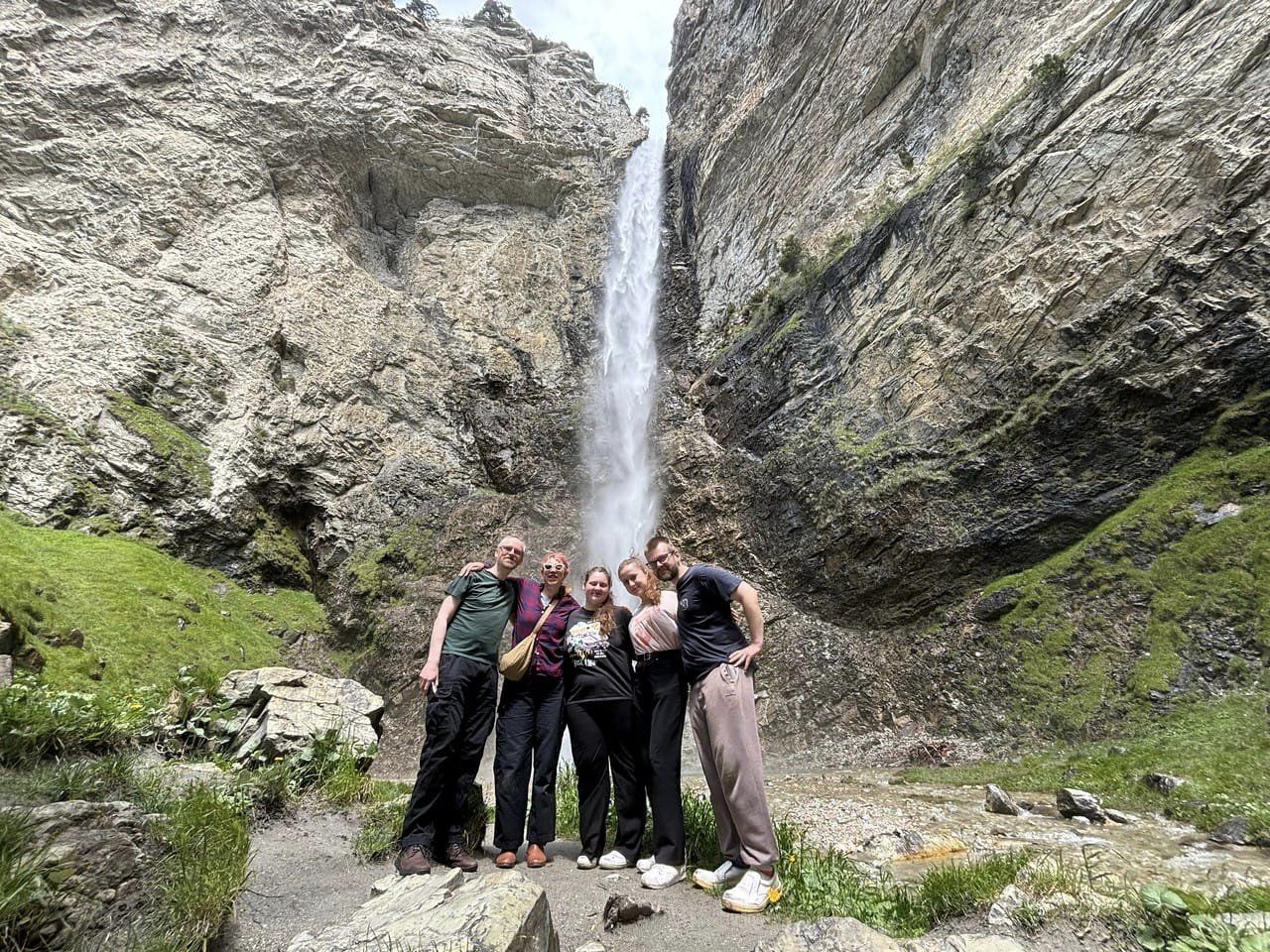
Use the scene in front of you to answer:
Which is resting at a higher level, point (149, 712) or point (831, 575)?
point (831, 575)

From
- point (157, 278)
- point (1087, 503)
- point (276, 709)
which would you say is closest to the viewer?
point (276, 709)

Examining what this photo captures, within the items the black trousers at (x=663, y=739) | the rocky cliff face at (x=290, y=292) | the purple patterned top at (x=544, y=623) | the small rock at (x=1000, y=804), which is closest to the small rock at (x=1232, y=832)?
the small rock at (x=1000, y=804)

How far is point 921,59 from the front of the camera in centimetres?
1870

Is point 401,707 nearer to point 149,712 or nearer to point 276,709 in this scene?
point 276,709

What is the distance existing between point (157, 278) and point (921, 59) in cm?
2537

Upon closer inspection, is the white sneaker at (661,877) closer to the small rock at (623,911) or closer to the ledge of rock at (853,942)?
the small rock at (623,911)

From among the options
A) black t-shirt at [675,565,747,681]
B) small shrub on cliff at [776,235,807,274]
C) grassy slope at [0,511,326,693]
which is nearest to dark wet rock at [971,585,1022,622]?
black t-shirt at [675,565,747,681]

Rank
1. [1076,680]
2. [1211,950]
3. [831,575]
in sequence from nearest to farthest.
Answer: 1. [1211,950]
2. [1076,680]
3. [831,575]

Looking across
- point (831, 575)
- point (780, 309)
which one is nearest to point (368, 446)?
point (780, 309)

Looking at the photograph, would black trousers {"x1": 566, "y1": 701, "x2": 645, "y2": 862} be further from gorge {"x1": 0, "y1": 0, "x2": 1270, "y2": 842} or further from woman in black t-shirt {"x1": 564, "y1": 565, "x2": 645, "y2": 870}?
gorge {"x1": 0, "y1": 0, "x2": 1270, "y2": 842}

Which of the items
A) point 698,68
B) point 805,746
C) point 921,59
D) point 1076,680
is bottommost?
point 805,746

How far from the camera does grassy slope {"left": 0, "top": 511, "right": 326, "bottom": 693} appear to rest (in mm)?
11039

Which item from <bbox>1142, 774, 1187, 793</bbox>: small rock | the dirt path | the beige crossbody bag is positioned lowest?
<bbox>1142, 774, 1187, 793</bbox>: small rock

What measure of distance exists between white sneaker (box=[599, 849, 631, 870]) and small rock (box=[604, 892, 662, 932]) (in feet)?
2.63
